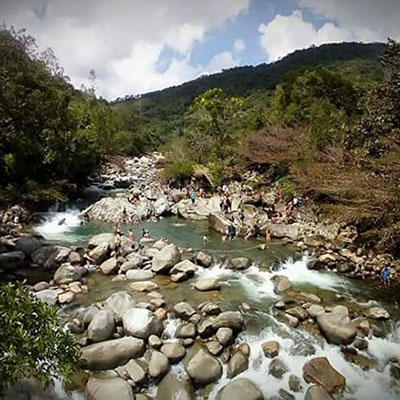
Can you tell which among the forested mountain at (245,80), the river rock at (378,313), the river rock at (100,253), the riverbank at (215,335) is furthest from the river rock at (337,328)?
the forested mountain at (245,80)

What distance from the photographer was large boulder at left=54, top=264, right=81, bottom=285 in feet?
45.0

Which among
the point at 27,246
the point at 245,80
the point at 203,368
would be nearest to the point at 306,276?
the point at 203,368

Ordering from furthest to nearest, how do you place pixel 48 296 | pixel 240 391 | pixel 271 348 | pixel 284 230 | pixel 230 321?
pixel 284 230
pixel 48 296
pixel 230 321
pixel 271 348
pixel 240 391

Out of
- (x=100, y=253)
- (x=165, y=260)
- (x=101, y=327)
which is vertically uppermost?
(x=100, y=253)

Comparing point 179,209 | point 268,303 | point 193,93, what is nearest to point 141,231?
point 179,209

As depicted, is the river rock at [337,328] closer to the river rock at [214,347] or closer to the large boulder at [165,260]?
the river rock at [214,347]

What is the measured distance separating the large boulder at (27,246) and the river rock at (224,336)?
391 inches

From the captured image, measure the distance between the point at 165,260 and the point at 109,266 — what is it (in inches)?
92.4

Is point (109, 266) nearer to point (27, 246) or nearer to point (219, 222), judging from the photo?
point (27, 246)

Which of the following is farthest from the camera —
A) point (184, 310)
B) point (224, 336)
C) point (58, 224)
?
point (58, 224)

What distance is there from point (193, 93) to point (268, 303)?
134 metres

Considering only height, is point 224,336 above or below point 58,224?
below

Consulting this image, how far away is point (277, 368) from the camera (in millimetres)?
9375

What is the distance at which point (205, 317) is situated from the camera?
1130 cm
